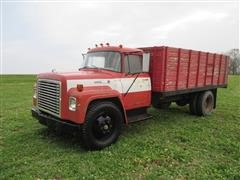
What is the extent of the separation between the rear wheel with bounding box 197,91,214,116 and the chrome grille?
5636mm

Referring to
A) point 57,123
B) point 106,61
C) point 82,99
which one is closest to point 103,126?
point 82,99

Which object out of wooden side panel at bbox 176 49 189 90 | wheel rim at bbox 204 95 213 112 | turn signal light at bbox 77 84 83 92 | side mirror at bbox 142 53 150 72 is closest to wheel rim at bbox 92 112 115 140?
turn signal light at bbox 77 84 83 92

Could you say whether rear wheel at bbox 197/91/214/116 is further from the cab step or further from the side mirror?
the side mirror

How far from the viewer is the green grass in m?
4.45

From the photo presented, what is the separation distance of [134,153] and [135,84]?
1.96 metres

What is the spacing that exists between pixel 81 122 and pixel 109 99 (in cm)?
98

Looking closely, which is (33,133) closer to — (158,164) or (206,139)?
(158,164)

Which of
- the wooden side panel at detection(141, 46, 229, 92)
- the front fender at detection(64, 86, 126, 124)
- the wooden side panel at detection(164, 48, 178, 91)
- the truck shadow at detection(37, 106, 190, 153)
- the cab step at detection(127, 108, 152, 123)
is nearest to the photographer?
the front fender at detection(64, 86, 126, 124)

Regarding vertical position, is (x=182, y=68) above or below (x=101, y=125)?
above

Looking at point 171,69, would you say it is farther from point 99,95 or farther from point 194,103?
point 99,95

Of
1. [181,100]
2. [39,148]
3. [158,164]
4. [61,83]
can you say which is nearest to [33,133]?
[39,148]

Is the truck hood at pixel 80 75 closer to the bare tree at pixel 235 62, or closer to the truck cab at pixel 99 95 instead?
the truck cab at pixel 99 95

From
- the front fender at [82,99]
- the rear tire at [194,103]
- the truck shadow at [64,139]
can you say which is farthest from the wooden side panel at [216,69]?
the truck shadow at [64,139]

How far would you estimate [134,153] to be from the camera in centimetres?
532
